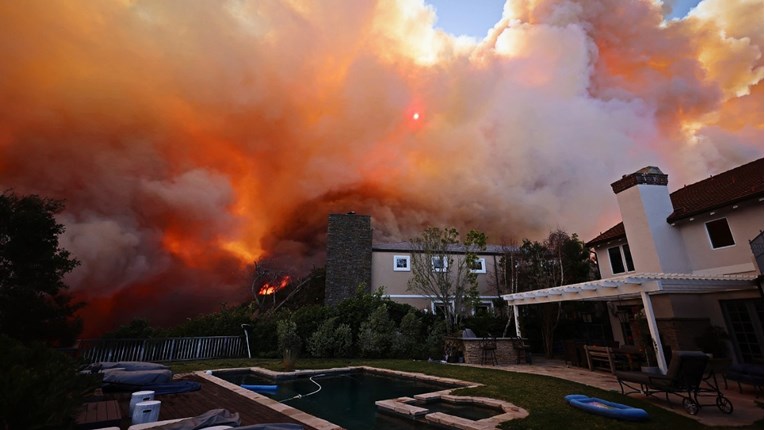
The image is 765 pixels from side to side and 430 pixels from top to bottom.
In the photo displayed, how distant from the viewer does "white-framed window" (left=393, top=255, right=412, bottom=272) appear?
2559cm

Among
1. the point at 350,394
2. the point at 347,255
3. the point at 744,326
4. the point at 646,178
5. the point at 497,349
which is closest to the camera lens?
the point at 350,394

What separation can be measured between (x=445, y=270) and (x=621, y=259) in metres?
10.2

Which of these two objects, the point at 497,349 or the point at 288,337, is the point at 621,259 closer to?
the point at 497,349

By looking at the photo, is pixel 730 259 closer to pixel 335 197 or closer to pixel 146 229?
pixel 335 197

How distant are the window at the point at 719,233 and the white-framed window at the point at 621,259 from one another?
3.29 meters

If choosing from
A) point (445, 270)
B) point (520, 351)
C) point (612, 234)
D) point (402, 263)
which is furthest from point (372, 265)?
point (612, 234)

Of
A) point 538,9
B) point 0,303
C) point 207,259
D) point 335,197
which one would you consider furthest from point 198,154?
point 538,9

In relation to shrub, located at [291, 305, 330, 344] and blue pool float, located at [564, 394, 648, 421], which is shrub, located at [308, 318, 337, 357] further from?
blue pool float, located at [564, 394, 648, 421]

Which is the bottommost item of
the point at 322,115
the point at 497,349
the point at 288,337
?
the point at 497,349

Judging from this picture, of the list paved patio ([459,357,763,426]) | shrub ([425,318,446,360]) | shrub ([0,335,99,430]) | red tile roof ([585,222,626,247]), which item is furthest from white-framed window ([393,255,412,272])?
shrub ([0,335,99,430])

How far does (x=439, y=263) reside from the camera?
2291 centimetres

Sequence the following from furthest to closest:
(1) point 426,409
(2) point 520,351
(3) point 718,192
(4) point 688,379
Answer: (2) point 520,351, (3) point 718,192, (1) point 426,409, (4) point 688,379

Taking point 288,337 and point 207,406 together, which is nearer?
point 207,406

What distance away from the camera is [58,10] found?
37.7 ft
